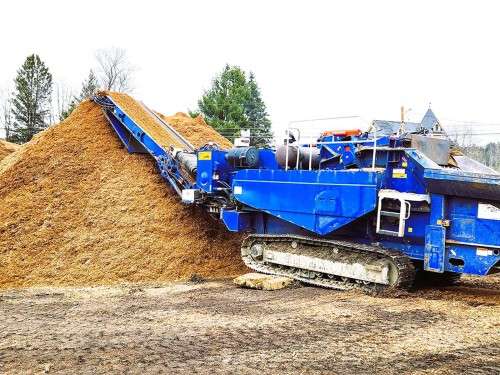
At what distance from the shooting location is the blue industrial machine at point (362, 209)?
7684 mm

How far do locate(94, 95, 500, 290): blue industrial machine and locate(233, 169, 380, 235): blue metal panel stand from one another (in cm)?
2

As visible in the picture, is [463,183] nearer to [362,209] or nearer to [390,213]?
[390,213]

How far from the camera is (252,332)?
6086mm

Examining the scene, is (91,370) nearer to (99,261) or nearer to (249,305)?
(249,305)

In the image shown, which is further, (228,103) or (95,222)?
(228,103)

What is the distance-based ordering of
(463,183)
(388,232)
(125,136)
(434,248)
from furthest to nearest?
(125,136) < (388,232) < (434,248) < (463,183)

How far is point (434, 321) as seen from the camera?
6438mm

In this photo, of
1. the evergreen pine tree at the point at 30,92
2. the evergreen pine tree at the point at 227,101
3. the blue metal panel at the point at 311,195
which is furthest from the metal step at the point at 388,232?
the evergreen pine tree at the point at 30,92

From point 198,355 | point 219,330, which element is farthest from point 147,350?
point 219,330

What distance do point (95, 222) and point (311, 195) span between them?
5.32m

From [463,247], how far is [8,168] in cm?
1083

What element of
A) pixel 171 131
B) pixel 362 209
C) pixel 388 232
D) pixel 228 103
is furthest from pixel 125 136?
pixel 228 103

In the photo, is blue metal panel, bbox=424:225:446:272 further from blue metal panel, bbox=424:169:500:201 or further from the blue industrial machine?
blue metal panel, bbox=424:169:500:201

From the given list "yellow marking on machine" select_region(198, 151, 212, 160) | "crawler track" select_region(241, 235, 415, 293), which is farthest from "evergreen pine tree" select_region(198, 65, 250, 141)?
"crawler track" select_region(241, 235, 415, 293)
